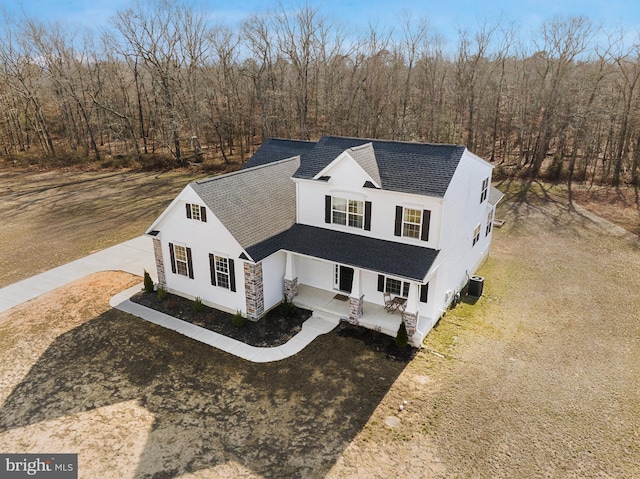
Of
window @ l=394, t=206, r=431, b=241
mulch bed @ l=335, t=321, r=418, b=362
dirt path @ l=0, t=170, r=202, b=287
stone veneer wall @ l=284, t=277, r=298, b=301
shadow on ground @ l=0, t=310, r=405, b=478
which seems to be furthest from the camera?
dirt path @ l=0, t=170, r=202, b=287

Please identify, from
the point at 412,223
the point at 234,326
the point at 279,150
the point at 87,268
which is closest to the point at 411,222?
the point at 412,223

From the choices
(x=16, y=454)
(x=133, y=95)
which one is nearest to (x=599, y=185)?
(x=16, y=454)

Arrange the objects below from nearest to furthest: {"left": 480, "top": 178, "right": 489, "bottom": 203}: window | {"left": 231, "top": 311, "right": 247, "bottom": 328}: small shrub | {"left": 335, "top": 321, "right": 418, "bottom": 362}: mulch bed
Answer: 1. {"left": 335, "top": 321, "right": 418, "bottom": 362}: mulch bed
2. {"left": 231, "top": 311, "right": 247, "bottom": 328}: small shrub
3. {"left": 480, "top": 178, "right": 489, "bottom": 203}: window

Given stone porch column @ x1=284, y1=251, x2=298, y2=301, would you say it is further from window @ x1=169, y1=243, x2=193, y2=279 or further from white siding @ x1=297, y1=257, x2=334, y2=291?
window @ x1=169, y1=243, x2=193, y2=279

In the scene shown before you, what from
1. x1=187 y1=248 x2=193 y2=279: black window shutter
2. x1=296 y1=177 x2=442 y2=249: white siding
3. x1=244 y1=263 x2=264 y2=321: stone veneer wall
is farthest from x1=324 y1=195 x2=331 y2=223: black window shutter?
x1=187 y1=248 x2=193 y2=279: black window shutter

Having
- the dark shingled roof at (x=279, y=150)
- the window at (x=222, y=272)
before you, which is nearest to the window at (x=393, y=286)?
the window at (x=222, y=272)

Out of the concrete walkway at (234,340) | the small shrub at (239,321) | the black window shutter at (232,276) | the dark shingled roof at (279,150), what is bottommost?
the concrete walkway at (234,340)

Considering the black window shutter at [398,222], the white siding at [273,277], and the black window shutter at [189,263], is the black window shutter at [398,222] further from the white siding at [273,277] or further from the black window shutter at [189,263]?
the black window shutter at [189,263]
